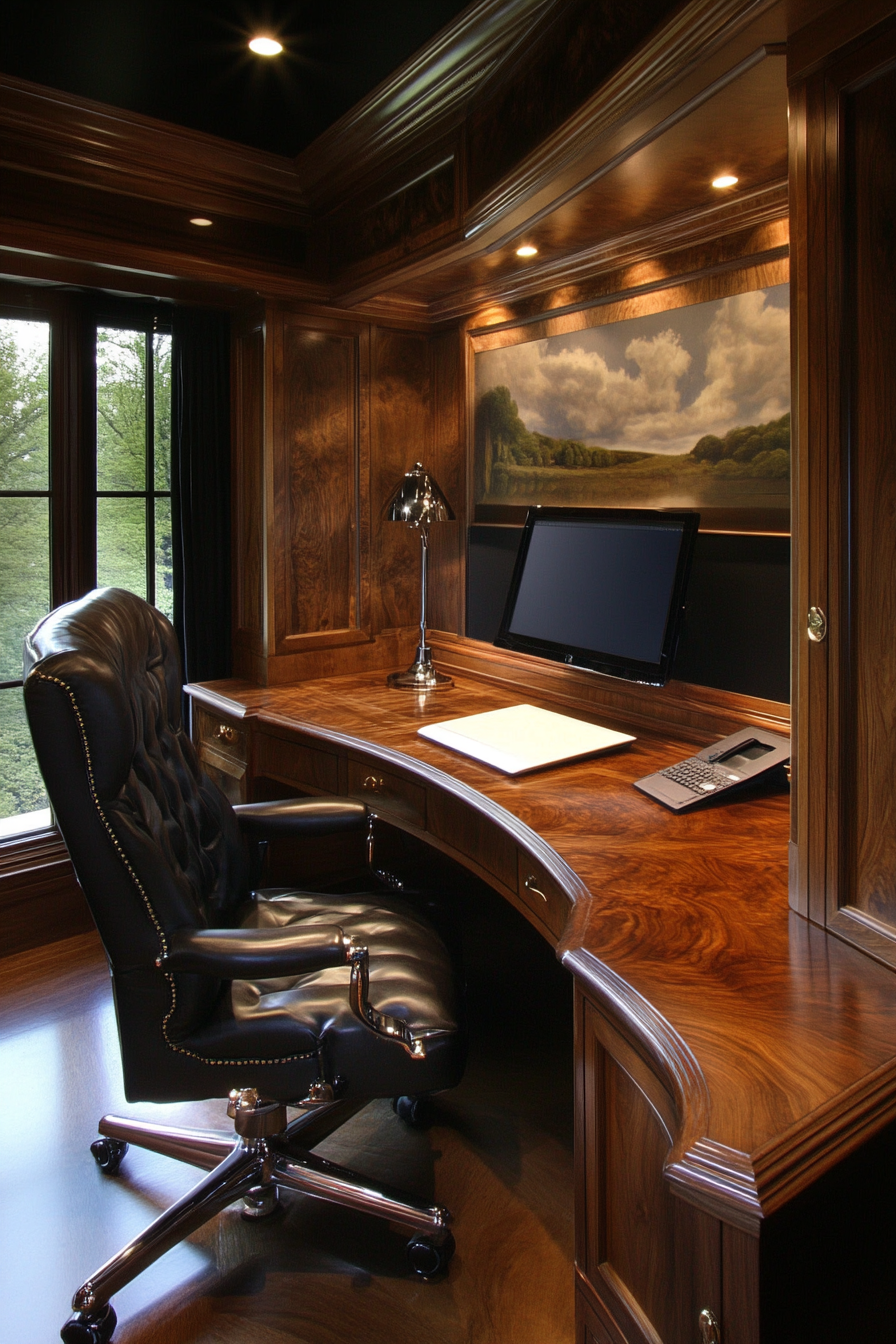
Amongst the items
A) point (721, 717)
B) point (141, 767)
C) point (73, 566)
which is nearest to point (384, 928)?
point (141, 767)

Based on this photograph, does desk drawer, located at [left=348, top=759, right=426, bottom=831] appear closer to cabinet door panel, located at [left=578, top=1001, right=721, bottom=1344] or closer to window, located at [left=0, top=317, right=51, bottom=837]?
cabinet door panel, located at [left=578, top=1001, right=721, bottom=1344]

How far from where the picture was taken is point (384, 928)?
6.15ft

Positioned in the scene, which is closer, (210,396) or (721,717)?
(721,717)

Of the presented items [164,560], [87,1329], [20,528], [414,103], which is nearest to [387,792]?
[87,1329]

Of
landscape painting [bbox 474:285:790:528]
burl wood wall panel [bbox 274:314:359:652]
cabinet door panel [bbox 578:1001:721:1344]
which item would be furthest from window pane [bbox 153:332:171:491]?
cabinet door panel [bbox 578:1001:721:1344]

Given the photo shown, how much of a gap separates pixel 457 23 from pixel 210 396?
149cm

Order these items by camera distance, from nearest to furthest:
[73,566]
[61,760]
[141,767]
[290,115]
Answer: [61,760] < [141,767] < [290,115] < [73,566]

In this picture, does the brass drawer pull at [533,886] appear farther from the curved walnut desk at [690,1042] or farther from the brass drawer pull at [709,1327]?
the brass drawer pull at [709,1327]

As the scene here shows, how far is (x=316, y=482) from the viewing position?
3062mm

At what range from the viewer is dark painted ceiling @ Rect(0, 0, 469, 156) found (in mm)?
2010

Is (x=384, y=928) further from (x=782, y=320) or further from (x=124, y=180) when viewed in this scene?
(x=124, y=180)

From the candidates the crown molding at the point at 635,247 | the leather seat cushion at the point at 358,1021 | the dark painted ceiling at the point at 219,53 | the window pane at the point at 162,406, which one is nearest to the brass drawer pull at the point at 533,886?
the leather seat cushion at the point at 358,1021

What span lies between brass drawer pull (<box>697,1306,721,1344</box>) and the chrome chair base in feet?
2.87

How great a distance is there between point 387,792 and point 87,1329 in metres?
1.18
